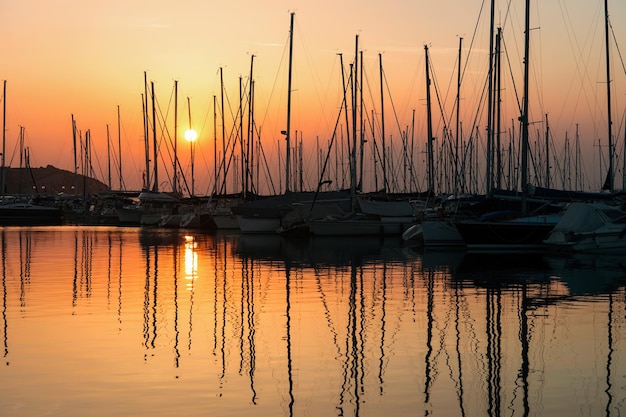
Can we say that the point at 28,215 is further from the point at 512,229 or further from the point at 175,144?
the point at 512,229

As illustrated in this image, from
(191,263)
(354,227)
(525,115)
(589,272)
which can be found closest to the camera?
(589,272)

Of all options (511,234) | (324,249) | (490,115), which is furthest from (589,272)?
(490,115)

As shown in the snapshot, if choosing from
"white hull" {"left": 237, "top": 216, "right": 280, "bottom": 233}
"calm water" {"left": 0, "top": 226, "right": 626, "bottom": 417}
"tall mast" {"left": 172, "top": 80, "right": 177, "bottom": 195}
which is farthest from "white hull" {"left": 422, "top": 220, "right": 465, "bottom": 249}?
"tall mast" {"left": 172, "top": 80, "right": 177, "bottom": 195}

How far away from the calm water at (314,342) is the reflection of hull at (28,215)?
72.0 meters

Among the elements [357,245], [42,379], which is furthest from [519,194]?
[42,379]

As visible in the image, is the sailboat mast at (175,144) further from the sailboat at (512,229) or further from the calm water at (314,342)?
the calm water at (314,342)

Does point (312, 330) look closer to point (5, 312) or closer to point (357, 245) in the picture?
point (5, 312)

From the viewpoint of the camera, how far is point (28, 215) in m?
101

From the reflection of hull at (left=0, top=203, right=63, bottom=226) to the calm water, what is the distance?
236 ft

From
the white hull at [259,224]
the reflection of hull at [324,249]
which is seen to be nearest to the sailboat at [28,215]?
the white hull at [259,224]

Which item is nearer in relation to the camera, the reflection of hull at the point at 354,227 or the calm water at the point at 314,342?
the calm water at the point at 314,342

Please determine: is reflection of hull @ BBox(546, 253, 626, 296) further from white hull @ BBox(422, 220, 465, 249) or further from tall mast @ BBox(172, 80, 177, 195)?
tall mast @ BBox(172, 80, 177, 195)

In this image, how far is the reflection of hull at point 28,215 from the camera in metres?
100

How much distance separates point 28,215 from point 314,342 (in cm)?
9028
